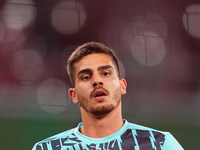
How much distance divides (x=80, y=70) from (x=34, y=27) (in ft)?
13.3

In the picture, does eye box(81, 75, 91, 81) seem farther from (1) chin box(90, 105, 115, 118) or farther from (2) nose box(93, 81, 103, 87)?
(1) chin box(90, 105, 115, 118)

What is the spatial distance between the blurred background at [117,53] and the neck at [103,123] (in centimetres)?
340

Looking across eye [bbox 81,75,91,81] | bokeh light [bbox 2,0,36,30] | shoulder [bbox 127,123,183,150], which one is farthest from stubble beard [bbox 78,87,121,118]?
bokeh light [bbox 2,0,36,30]

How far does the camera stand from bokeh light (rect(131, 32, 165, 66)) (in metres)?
5.71

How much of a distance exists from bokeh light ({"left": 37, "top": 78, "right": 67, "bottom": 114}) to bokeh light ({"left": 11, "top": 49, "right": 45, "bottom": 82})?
227 millimetres

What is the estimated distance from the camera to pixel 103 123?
1.88 meters

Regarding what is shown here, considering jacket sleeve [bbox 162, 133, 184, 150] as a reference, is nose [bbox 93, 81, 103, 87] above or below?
above

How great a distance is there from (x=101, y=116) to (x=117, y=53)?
3.98 m

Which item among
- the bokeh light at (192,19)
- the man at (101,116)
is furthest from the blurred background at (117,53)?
the man at (101,116)

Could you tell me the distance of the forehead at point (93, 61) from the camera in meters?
1.91

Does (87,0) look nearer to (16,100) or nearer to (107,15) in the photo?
(107,15)

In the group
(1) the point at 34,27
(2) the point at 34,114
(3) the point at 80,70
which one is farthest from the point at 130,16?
(3) the point at 80,70

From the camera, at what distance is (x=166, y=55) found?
5.81 metres

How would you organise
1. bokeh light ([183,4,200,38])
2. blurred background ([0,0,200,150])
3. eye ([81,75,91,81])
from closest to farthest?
eye ([81,75,91,81]) → blurred background ([0,0,200,150]) → bokeh light ([183,4,200,38])
